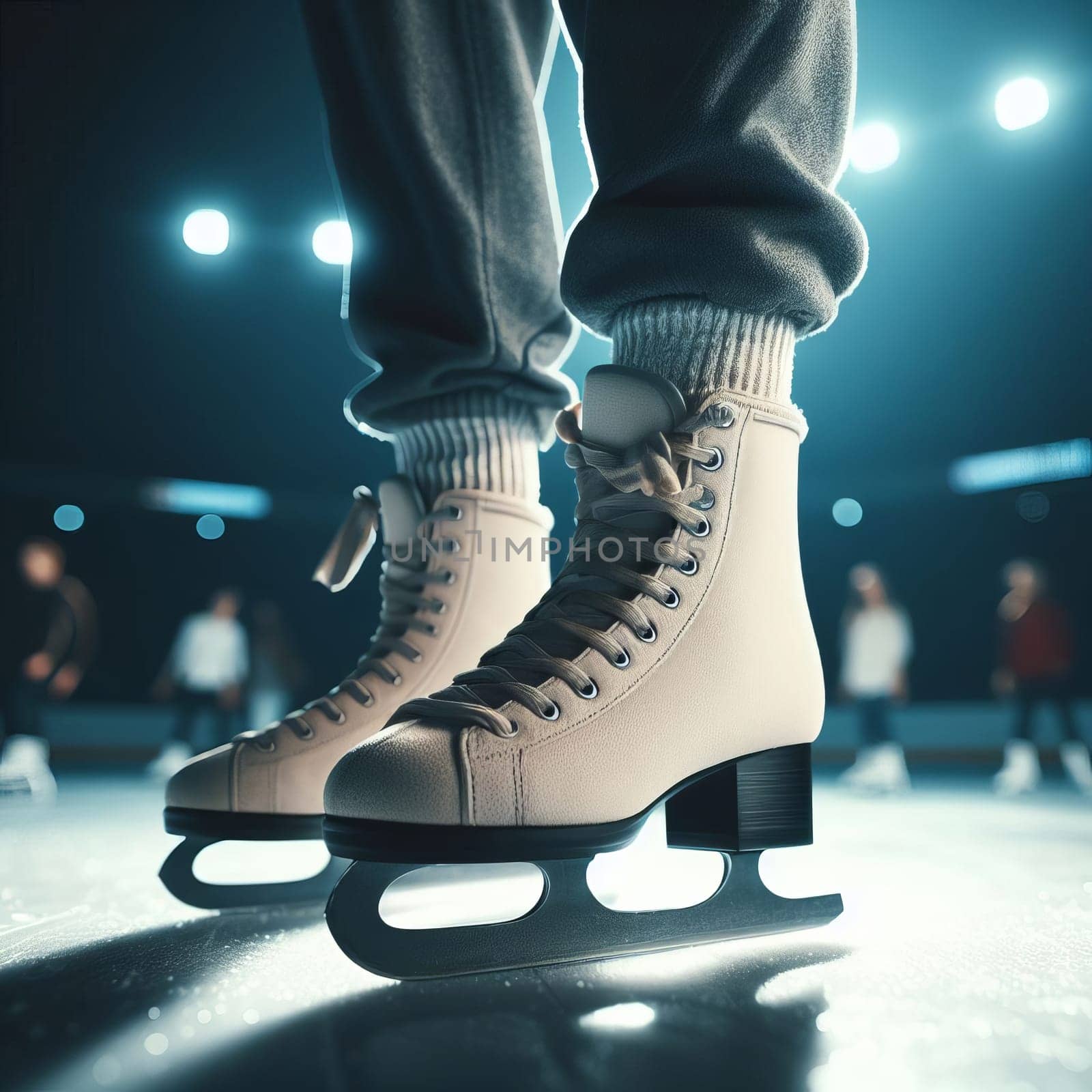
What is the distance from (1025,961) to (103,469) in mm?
9170

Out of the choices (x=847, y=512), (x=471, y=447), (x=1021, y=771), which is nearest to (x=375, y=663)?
(x=471, y=447)

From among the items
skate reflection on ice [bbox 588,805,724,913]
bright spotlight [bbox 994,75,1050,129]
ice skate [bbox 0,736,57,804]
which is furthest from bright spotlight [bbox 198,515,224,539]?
skate reflection on ice [bbox 588,805,724,913]

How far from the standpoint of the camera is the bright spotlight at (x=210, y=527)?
8969 millimetres

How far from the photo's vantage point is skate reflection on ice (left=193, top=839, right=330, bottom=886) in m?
0.94

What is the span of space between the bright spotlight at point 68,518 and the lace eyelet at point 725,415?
9089 mm

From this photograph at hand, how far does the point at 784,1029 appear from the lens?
413 millimetres

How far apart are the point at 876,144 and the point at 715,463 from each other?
4890 millimetres

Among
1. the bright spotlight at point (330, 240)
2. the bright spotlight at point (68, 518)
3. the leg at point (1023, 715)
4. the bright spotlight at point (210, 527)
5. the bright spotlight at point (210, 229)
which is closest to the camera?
the leg at point (1023, 715)

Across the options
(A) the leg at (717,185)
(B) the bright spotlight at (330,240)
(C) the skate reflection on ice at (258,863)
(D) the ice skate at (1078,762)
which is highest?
(B) the bright spotlight at (330,240)

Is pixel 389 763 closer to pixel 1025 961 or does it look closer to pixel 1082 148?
pixel 1025 961

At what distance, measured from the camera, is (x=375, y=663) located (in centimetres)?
73

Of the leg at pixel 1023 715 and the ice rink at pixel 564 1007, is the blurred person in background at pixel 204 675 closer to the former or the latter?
the leg at pixel 1023 715

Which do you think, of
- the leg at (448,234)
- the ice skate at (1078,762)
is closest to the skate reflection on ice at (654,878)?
the leg at (448,234)

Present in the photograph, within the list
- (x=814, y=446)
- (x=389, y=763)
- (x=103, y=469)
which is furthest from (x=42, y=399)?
(x=389, y=763)
